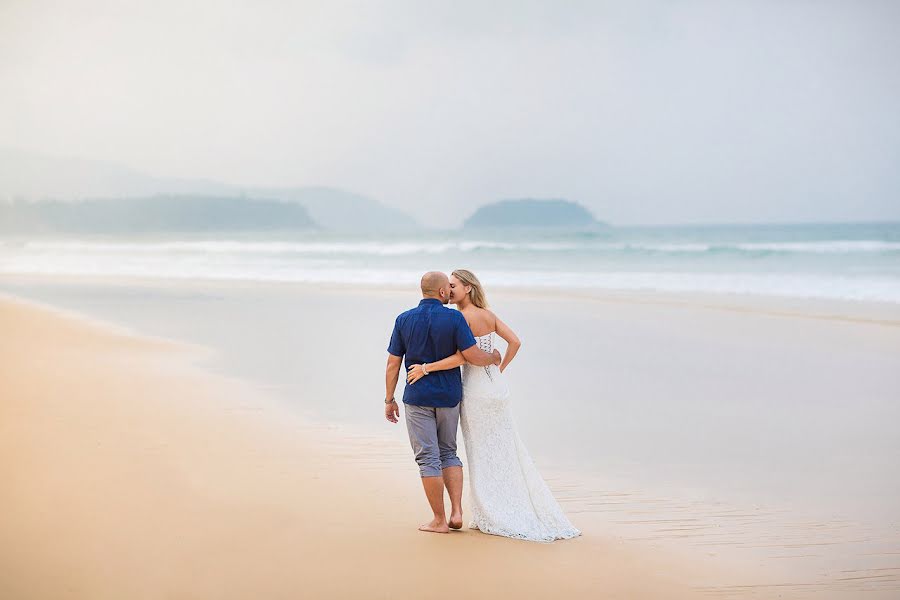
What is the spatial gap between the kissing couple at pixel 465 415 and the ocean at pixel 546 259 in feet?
50.9

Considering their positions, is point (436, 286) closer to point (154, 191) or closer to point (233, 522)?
point (233, 522)

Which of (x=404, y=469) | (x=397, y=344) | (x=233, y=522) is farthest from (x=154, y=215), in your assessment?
(x=397, y=344)

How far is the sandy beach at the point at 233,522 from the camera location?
3859 millimetres

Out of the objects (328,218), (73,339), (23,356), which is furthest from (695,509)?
(328,218)

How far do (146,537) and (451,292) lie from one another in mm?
1935

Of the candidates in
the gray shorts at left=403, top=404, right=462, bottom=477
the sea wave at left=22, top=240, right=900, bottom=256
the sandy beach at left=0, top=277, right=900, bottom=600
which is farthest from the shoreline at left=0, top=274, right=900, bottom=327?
the sea wave at left=22, top=240, right=900, bottom=256

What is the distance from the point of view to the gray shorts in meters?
4.50

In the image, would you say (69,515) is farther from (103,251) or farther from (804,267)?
(103,251)

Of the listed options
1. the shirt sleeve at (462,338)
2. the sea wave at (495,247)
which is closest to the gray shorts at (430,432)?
the shirt sleeve at (462,338)

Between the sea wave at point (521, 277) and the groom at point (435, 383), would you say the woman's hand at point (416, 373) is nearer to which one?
the groom at point (435, 383)

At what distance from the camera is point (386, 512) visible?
4934 mm

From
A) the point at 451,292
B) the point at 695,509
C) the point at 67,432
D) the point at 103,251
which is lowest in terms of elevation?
the point at 695,509

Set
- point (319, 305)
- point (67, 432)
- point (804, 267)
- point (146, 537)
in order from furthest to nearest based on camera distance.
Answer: point (804, 267), point (319, 305), point (67, 432), point (146, 537)

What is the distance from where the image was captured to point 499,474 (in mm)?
4555
